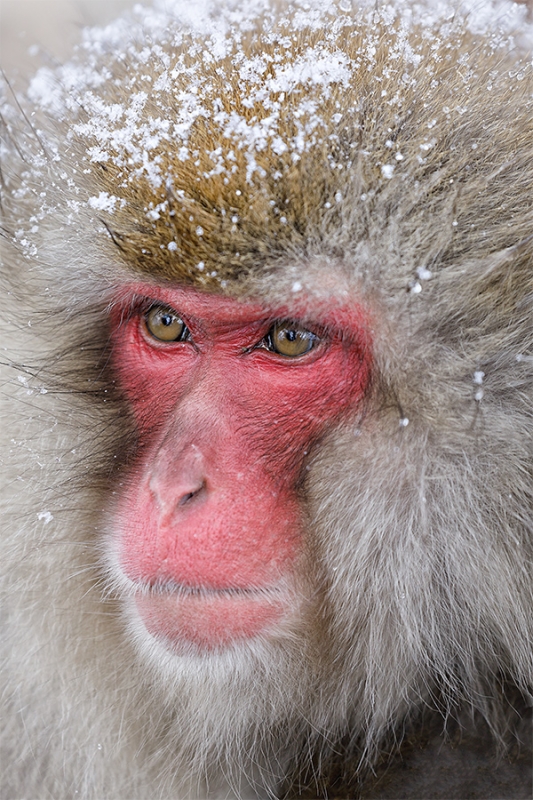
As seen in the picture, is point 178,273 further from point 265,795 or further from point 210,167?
point 265,795

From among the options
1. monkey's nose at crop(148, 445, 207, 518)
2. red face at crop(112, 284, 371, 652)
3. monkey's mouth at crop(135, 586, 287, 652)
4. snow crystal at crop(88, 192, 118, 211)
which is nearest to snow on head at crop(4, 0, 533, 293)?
snow crystal at crop(88, 192, 118, 211)

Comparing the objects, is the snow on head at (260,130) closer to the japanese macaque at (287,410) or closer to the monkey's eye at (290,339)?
the japanese macaque at (287,410)

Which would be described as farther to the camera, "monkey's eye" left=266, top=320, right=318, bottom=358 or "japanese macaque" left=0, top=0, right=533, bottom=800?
"monkey's eye" left=266, top=320, right=318, bottom=358

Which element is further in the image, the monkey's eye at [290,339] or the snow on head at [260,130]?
the monkey's eye at [290,339]

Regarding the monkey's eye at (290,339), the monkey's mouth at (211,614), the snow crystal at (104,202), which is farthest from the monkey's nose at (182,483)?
the snow crystal at (104,202)

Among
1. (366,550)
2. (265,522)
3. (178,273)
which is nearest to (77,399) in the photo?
(178,273)

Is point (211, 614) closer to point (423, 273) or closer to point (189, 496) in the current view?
point (189, 496)

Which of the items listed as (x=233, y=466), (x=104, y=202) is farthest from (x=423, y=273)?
(x=104, y=202)

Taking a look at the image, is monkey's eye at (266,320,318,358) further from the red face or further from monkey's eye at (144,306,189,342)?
monkey's eye at (144,306,189,342)
